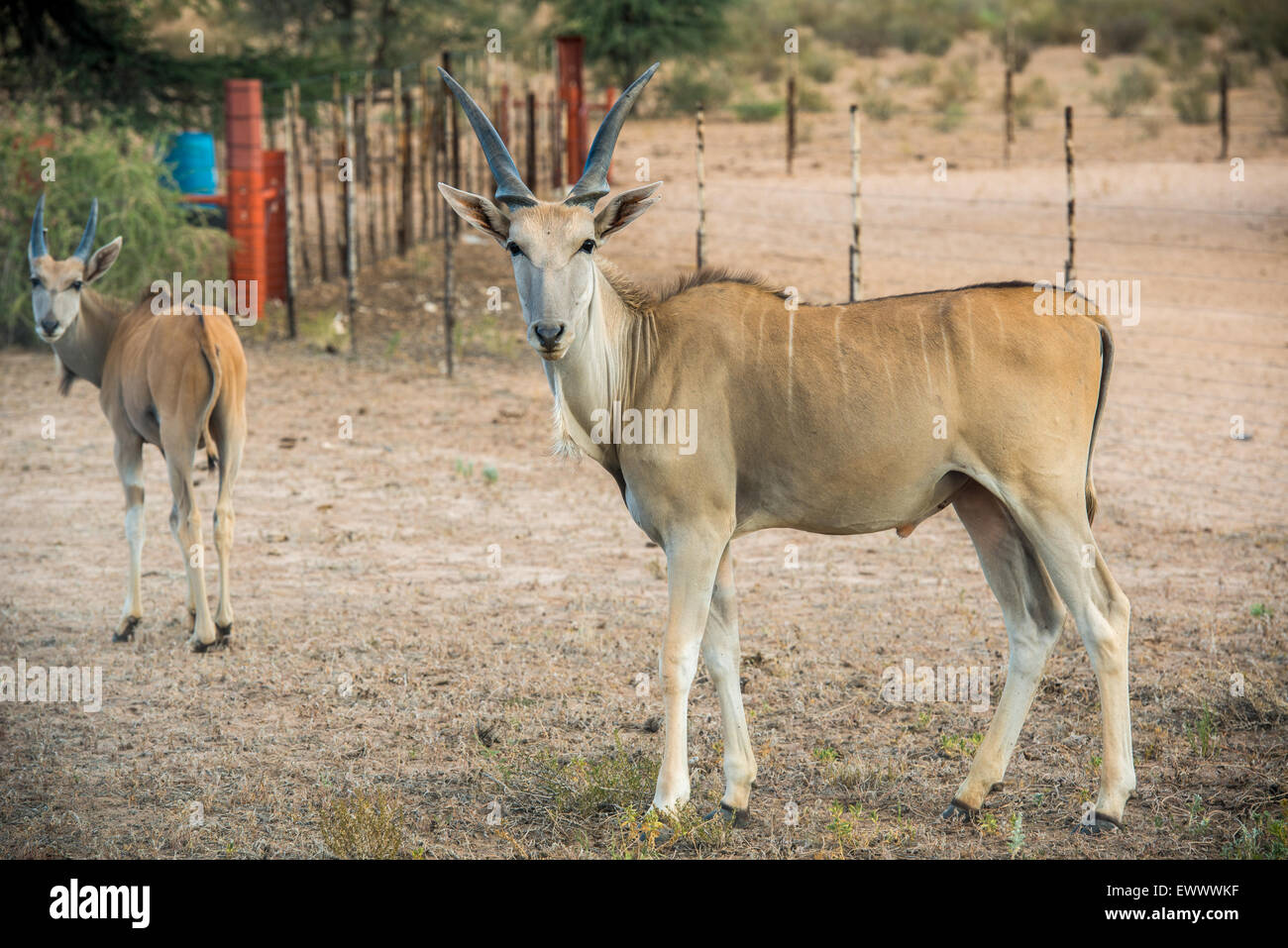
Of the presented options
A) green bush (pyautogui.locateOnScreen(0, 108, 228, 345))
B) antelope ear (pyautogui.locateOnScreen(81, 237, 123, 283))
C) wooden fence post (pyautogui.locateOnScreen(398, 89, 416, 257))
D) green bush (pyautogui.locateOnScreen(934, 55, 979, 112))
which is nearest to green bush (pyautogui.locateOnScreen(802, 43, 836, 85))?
green bush (pyautogui.locateOnScreen(934, 55, 979, 112))

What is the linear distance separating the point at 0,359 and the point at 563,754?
11.2 m

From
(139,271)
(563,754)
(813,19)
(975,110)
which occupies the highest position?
(813,19)

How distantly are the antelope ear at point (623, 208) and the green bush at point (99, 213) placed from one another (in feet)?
35.3

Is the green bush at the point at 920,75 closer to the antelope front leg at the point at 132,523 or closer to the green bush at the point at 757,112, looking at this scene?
the green bush at the point at 757,112

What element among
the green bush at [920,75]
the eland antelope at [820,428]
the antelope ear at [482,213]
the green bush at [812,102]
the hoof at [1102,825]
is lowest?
the hoof at [1102,825]

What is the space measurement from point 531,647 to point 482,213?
9.01ft

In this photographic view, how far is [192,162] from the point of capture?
1681 centimetres

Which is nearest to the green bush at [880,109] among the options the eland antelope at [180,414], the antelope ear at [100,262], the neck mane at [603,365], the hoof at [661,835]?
the antelope ear at [100,262]

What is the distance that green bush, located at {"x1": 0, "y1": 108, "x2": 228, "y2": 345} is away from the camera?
14680 millimetres

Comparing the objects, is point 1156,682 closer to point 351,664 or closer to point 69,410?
point 351,664

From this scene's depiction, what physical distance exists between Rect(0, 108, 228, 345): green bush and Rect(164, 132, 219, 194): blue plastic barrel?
4.45 feet

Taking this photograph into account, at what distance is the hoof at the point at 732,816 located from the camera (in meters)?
5.20

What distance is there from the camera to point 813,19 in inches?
1734
